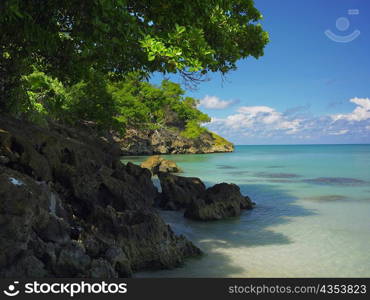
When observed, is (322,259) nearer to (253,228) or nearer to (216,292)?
(253,228)

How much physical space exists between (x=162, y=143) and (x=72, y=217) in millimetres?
51807

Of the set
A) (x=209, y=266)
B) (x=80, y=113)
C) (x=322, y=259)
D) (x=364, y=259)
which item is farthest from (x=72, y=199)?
(x=80, y=113)

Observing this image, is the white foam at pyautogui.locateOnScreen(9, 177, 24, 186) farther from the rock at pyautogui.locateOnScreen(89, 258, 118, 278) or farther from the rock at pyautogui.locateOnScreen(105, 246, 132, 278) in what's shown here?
the rock at pyautogui.locateOnScreen(105, 246, 132, 278)

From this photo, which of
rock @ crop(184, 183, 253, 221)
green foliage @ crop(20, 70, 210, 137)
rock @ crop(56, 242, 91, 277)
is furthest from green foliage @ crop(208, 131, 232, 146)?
rock @ crop(56, 242, 91, 277)

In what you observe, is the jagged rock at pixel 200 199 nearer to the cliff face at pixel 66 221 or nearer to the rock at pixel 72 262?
the cliff face at pixel 66 221

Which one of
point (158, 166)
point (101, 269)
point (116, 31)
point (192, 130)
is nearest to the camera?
point (101, 269)

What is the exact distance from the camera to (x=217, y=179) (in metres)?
25.2

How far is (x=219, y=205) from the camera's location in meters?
11.7

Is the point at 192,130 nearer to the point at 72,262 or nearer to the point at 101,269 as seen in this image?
the point at 101,269

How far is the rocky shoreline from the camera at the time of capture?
16.1 feet

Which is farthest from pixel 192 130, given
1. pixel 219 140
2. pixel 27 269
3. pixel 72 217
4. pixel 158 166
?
pixel 27 269

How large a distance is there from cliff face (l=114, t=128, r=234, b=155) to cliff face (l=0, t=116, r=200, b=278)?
3759 cm

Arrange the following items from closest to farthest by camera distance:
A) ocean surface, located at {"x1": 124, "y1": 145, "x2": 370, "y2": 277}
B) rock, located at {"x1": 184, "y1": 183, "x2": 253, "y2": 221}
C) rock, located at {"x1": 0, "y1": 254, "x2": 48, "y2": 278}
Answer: rock, located at {"x1": 0, "y1": 254, "x2": 48, "y2": 278}
ocean surface, located at {"x1": 124, "y1": 145, "x2": 370, "y2": 277}
rock, located at {"x1": 184, "y1": 183, "x2": 253, "y2": 221}

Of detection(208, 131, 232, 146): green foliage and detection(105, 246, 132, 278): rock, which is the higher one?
detection(208, 131, 232, 146): green foliage
